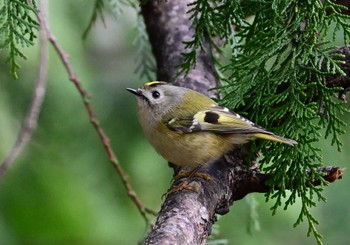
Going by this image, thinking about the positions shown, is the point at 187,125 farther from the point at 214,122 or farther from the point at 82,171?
the point at 82,171

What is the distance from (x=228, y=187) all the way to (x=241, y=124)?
0.68 feet

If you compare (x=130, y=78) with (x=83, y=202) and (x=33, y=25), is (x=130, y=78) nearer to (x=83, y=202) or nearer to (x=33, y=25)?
(x=83, y=202)

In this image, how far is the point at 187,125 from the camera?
2428 millimetres

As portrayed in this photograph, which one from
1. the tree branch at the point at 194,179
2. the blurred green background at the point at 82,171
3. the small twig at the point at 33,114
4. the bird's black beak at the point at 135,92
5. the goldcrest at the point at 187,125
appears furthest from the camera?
the blurred green background at the point at 82,171

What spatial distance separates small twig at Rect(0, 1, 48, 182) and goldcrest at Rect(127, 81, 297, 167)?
710 mm

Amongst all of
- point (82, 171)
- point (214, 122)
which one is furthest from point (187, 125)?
point (82, 171)

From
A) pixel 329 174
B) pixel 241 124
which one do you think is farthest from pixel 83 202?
pixel 329 174

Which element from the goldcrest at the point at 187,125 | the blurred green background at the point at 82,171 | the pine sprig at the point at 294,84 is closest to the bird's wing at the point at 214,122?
the goldcrest at the point at 187,125

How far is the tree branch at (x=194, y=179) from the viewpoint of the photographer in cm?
175

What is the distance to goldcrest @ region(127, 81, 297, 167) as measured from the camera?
7.52 ft

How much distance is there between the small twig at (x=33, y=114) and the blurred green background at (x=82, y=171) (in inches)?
48.0

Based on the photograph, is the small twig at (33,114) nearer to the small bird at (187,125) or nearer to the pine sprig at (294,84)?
the pine sprig at (294,84)

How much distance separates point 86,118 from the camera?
322cm

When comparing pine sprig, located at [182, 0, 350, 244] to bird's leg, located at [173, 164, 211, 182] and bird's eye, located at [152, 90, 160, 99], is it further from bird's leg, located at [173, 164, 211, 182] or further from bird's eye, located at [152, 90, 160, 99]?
bird's eye, located at [152, 90, 160, 99]
